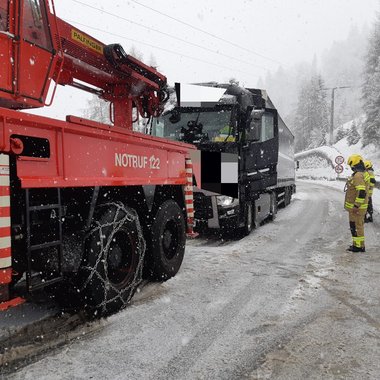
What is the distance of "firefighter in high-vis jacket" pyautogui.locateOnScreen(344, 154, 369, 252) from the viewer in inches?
275

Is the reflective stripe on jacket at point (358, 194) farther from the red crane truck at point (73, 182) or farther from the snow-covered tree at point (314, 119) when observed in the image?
the snow-covered tree at point (314, 119)

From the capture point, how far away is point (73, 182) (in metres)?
3.26

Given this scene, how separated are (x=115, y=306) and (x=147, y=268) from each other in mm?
1097

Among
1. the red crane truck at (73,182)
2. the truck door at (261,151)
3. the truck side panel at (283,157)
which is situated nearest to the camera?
the red crane truck at (73,182)

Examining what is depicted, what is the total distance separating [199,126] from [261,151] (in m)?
1.89

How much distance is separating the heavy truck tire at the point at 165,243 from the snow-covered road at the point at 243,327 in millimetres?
200

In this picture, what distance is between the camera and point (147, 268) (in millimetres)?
4961

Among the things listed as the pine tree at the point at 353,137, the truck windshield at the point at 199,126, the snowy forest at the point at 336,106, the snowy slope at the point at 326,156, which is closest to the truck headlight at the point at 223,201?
the truck windshield at the point at 199,126

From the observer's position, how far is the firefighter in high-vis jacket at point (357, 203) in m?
6.98

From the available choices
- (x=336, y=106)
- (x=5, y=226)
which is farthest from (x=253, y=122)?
(x=336, y=106)

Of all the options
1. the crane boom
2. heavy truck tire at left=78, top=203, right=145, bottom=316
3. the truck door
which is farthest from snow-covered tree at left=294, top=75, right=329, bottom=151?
heavy truck tire at left=78, top=203, right=145, bottom=316

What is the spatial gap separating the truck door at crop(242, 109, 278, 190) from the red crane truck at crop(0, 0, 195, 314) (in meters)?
3.21

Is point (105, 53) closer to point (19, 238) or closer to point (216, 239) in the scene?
point (19, 238)

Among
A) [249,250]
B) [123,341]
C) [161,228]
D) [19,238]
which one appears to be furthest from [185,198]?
[19,238]
